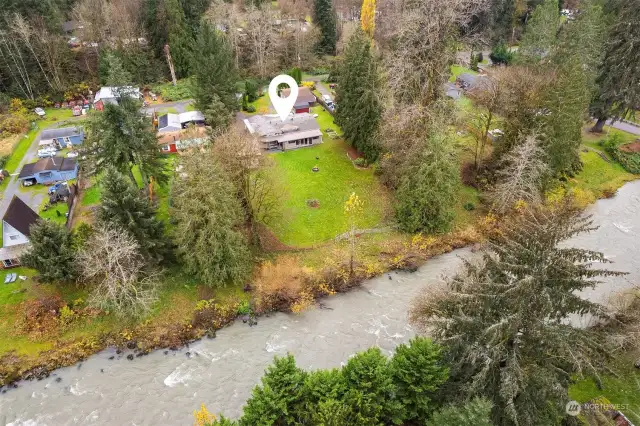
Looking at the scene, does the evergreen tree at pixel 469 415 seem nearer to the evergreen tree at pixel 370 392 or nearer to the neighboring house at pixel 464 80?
the evergreen tree at pixel 370 392

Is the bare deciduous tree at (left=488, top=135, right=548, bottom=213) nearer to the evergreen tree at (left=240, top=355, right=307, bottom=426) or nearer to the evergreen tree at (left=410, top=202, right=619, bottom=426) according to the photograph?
the evergreen tree at (left=410, top=202, right=619, bottom=426)

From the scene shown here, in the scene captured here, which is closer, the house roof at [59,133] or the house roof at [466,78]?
the house roof at [59,133]

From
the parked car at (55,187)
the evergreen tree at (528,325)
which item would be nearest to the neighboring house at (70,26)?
the parked car at (55,187)

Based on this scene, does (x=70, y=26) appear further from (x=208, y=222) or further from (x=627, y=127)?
(x=627, y=127)

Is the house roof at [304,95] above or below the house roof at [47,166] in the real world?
above

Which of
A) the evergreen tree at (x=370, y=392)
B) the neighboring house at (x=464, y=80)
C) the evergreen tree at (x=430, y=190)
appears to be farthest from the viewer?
the neighboring house at (x=464, y=80)

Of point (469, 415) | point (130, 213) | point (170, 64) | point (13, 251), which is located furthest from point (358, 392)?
point (170, 64)

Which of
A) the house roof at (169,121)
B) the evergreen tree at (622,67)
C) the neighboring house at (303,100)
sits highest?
the evergreen tree at (622,67)

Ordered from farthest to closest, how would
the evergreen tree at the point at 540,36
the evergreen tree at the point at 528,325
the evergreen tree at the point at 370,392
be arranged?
the evergreen tree at the point at 540,36 → the evergreen tree at the point at 370,392 → the evergreen tree at the point at 528,325
